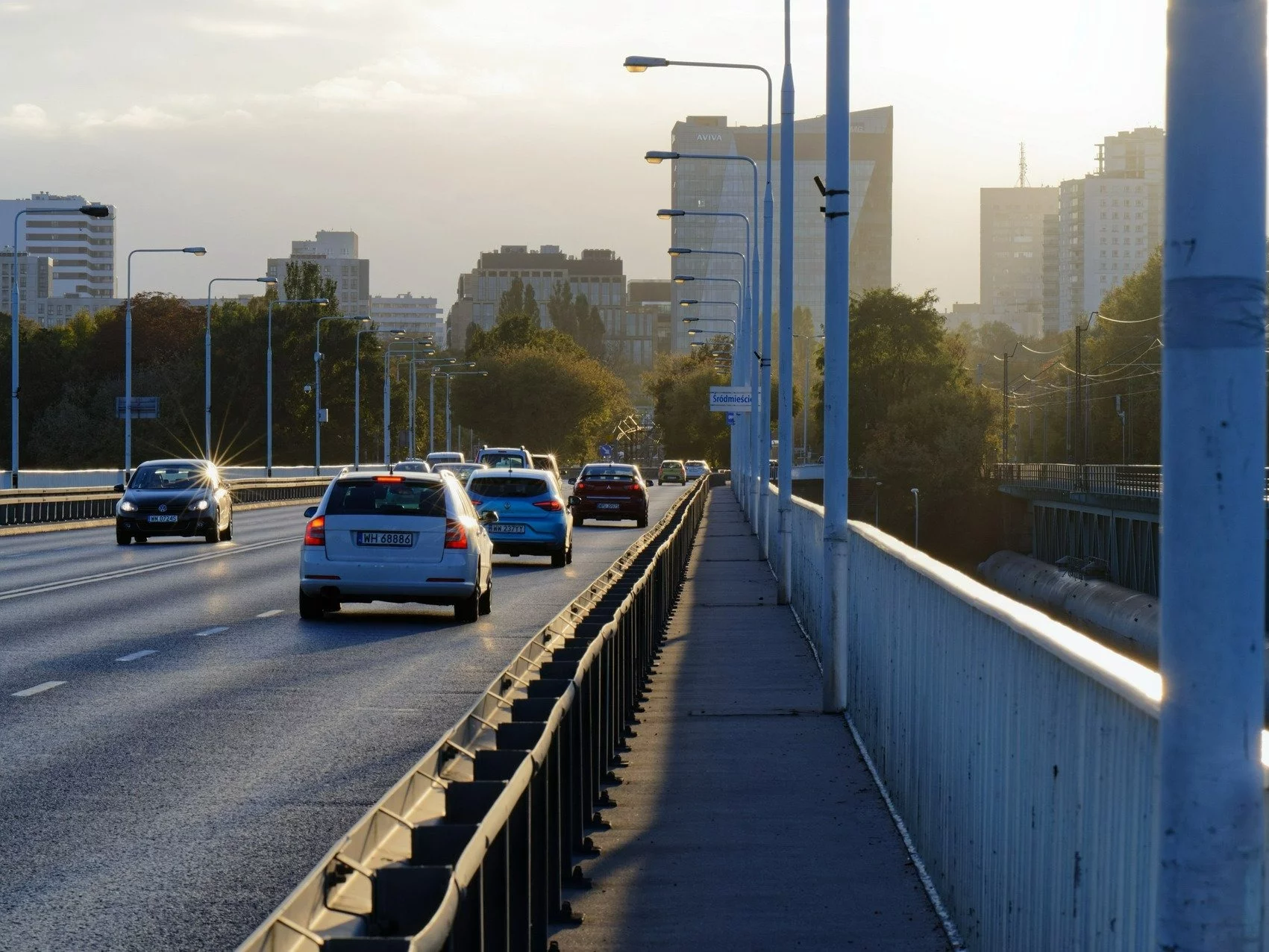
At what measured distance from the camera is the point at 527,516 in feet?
105

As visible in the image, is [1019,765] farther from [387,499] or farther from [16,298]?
[16,298]

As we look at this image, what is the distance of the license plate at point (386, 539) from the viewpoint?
20.8m

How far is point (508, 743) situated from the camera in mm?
6336

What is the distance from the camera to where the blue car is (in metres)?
32.0

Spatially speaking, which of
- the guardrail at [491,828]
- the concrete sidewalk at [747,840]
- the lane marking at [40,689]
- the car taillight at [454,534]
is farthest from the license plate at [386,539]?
the guardrail at [491,828]

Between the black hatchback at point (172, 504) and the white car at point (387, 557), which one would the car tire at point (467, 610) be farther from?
the black hatchback at point (172, 504)

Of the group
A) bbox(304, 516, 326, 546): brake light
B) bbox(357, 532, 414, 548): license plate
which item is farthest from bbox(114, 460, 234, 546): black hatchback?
bbox(357, 532, 414, 548): license plate

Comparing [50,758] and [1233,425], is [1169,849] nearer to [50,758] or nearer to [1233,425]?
[1233,425]

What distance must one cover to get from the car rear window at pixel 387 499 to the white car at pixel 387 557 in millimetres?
11

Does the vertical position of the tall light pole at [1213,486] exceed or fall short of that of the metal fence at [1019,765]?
it exceeds it

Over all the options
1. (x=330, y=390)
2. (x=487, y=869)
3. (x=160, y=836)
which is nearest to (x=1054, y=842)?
(x=487, y=869)

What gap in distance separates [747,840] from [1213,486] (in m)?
5.39

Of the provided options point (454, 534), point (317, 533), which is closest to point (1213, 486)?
point (454, 534)

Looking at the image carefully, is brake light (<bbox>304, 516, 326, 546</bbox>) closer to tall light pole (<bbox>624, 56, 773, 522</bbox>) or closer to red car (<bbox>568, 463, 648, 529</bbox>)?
tall light pole (<bbox>624, 56, 773, 522</bbox>)
